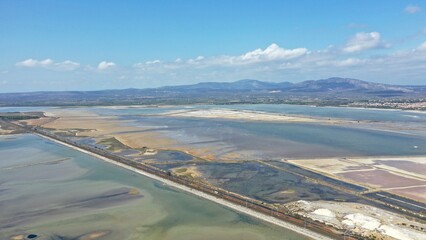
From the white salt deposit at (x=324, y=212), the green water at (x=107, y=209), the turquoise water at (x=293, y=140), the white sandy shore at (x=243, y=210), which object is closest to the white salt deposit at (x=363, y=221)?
the white salt deposit at (x=324, y=212)

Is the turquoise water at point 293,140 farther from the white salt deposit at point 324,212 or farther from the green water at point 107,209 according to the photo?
the white salt deposit at point 324,212

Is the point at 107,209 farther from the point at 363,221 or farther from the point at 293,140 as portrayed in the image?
the point at 293,140

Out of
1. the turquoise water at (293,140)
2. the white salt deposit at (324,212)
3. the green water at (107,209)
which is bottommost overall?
the green water at (107,209)

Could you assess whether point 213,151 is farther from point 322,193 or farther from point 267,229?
point 267,229

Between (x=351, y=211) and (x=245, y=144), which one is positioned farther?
(x=245, y=144)

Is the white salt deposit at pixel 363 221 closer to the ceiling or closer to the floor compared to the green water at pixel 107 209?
closer to the ceiling

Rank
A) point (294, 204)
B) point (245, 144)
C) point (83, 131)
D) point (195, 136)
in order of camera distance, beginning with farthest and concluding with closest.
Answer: point (83, 131), point (195, 136), point (245, 144), point (294, 204)

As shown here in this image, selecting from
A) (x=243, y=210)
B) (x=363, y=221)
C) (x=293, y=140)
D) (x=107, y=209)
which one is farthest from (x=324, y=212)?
(x=293, y=140)

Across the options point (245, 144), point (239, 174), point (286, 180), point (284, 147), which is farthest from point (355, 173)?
point (245, 144)
